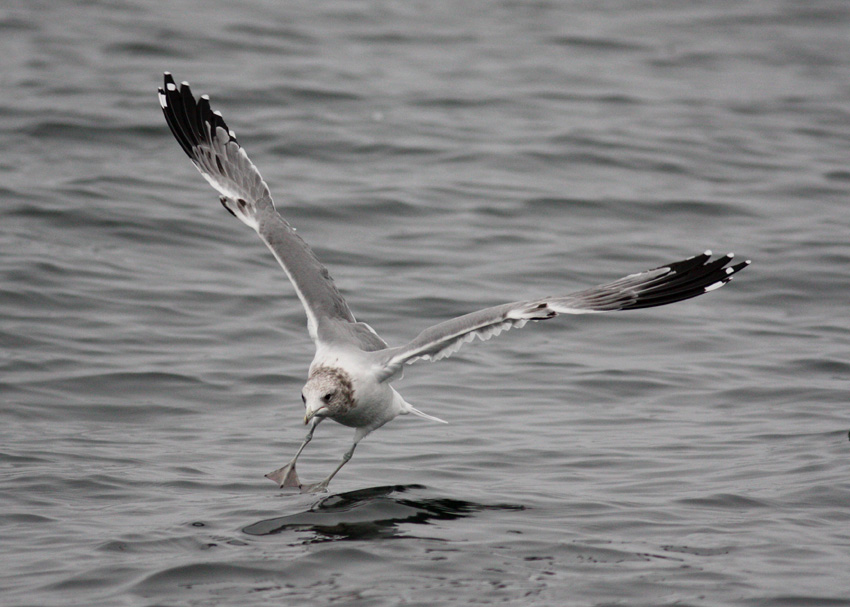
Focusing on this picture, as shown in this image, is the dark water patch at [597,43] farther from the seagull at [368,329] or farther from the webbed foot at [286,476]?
the webbed foot at [286,476]

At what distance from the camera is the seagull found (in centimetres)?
697

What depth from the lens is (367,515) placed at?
7082 millimetres

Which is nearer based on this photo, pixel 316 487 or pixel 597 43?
pixel 316 487

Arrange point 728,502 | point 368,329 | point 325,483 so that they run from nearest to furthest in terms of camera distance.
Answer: point 728,502, point 325,483, point 368,329

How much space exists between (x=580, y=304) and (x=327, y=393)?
153 centimetres

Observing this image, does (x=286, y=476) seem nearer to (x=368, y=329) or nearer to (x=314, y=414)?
(x=314, y=414)

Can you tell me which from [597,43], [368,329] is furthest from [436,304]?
[597,43]

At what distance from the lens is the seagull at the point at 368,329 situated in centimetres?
697

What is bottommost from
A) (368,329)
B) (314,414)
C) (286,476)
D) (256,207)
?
(286,476)

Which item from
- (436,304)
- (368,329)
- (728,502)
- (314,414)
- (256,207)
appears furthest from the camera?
(436,304)

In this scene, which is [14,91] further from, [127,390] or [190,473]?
[190,473]

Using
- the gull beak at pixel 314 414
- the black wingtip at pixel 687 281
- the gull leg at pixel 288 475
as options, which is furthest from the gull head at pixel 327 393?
the black wingtip at pixel 687 281

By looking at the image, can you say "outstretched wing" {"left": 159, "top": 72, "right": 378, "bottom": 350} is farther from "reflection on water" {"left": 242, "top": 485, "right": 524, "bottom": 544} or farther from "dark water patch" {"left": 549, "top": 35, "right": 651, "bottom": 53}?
"dark water patch" {"left": 549, "top": 35, "right": 651, "bottom": 53}

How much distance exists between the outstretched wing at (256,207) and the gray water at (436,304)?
965 millimetres
